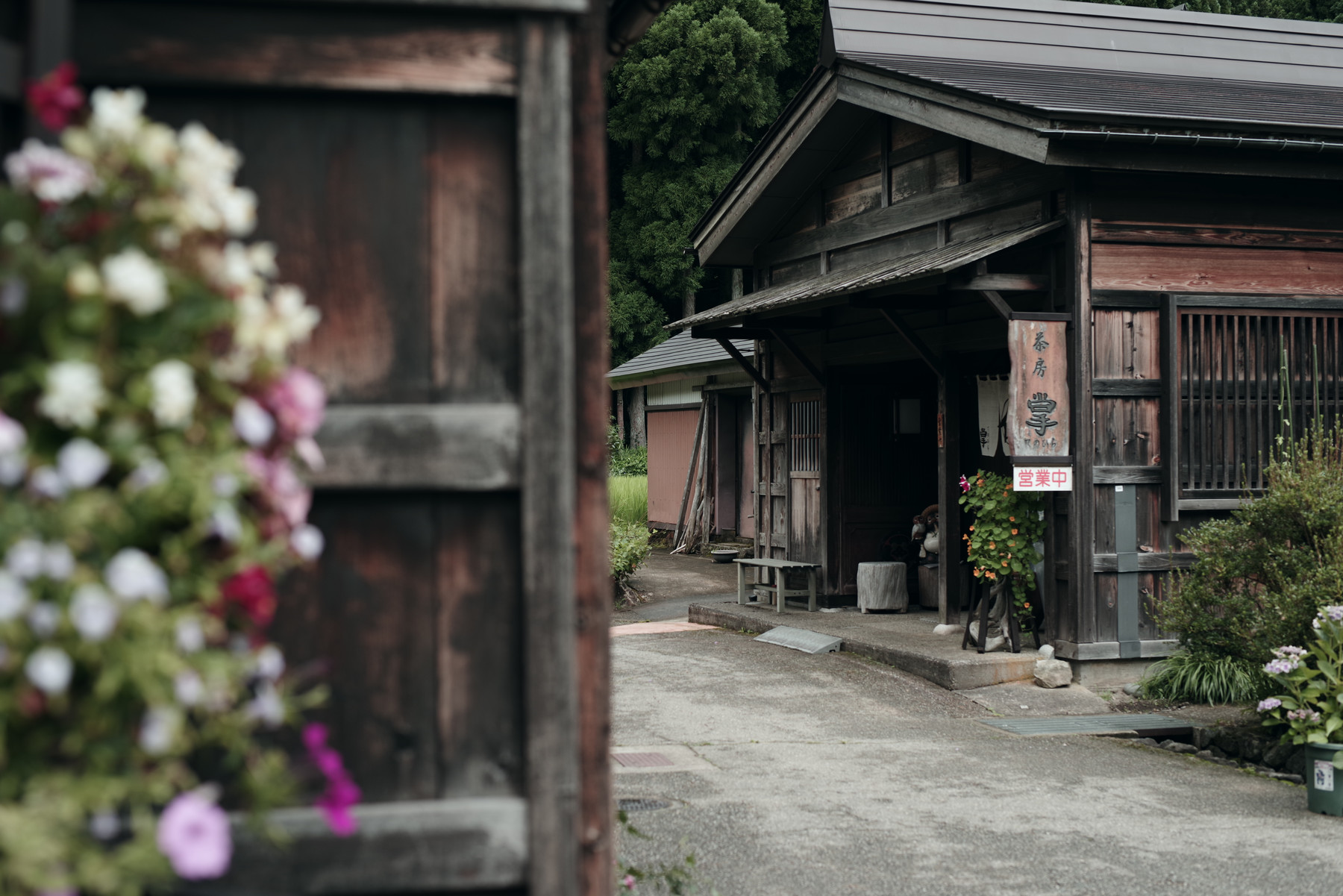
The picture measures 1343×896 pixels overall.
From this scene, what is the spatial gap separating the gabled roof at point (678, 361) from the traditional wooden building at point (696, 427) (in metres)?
0.02

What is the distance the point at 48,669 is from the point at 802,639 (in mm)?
9842

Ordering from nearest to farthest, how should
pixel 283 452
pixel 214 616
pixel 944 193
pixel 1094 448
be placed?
pixel 214 616
pixel 283 452
pixel 1094 448
pixel 944 193

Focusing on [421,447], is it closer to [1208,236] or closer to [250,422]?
[250,422]

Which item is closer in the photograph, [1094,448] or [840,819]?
[840,819]

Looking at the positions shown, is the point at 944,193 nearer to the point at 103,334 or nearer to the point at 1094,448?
the point at 1094,448

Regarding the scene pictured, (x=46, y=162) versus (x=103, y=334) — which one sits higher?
(x=46, y=162)

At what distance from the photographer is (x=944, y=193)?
10523 mm

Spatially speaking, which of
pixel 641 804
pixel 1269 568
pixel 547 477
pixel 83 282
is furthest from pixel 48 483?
pixel 1269 568

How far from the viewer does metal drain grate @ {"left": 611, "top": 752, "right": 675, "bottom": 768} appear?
720cm

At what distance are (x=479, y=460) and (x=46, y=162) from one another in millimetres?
806

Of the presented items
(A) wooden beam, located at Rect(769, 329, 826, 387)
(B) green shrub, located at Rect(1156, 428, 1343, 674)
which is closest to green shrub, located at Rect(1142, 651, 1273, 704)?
(B) green shrub, located at Rect(1156, 428, 1343, 674)

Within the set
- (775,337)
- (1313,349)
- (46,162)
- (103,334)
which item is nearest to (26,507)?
(103,334)

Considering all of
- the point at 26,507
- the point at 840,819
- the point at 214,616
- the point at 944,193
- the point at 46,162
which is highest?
the point at 944,193

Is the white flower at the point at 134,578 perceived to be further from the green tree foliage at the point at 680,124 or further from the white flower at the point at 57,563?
the green tree foliage at the point at 680,124
